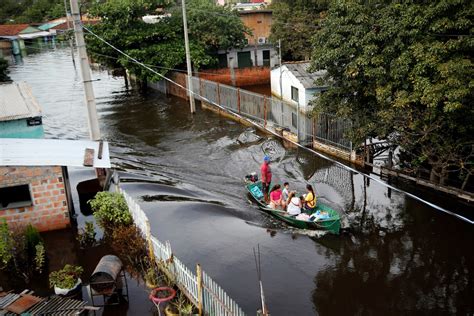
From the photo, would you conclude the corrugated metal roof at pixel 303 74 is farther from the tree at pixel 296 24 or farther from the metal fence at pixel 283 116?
the tree at pixel 296 24

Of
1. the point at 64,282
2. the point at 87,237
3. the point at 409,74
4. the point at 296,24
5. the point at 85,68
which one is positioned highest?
the point at 296,24

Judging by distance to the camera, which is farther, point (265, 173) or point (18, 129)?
point (18, 129)

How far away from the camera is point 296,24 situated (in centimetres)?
3734

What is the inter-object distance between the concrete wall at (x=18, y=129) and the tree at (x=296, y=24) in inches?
885

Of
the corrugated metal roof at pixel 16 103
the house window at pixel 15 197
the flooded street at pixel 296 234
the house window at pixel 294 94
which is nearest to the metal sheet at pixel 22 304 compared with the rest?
the flooded street at pixel 296 234

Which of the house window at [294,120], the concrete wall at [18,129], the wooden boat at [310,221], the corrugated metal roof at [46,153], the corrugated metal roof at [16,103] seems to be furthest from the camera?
the house window at [294,120]

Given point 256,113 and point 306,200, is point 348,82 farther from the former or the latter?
point 256,113

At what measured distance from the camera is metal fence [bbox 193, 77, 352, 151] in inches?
838

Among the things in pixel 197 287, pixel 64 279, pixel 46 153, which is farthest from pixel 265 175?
pixel 64 279

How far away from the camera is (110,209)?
44.1 ft

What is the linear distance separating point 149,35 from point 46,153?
2148cm

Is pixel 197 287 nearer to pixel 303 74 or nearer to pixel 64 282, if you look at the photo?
pixel 64 282

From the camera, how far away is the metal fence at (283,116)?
2128 cm

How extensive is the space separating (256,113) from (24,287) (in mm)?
17653
